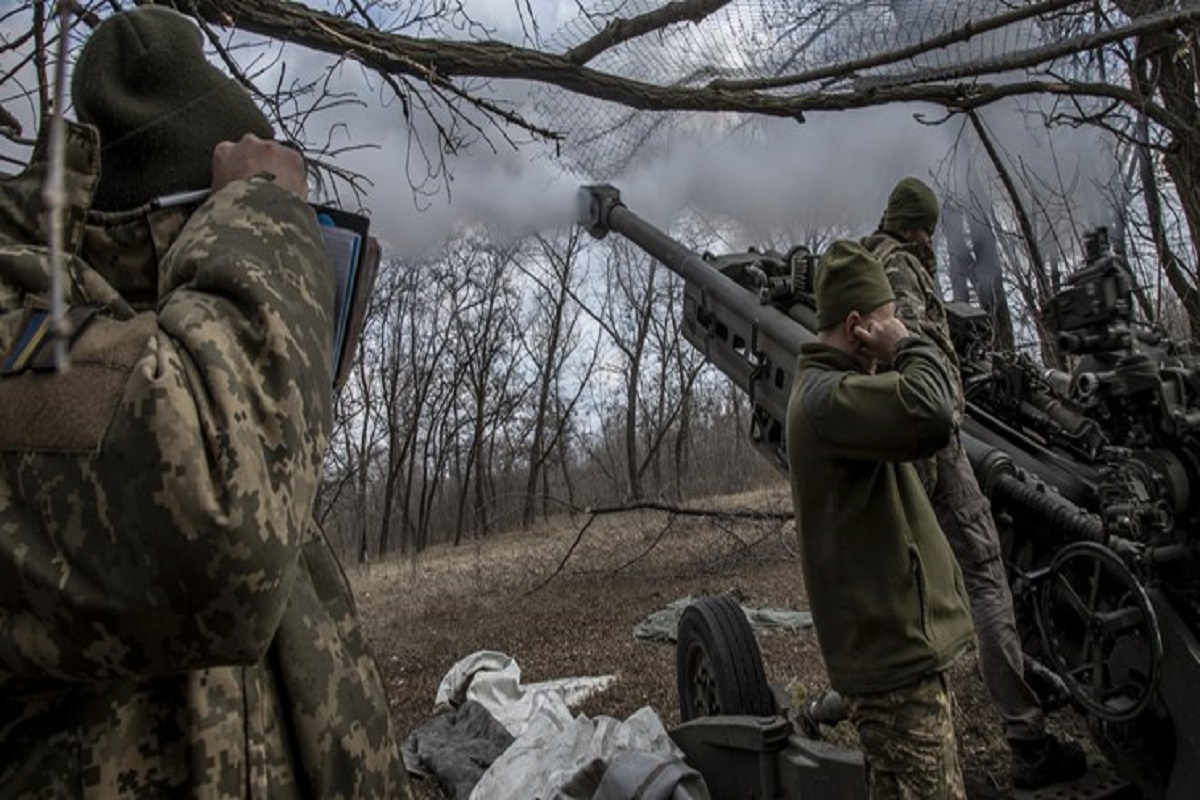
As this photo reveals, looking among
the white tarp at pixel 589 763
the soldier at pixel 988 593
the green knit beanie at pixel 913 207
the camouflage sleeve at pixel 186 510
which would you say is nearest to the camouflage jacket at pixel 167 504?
the camouflage sleeve at pixel 186 510

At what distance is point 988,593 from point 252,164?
3467 mm

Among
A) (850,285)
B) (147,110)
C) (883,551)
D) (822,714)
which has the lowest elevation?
(822,714)

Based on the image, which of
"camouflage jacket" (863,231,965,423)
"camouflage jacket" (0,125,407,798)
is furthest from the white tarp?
"camouflage jacket" (0,125,407,798)

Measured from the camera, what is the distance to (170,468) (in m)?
0.87

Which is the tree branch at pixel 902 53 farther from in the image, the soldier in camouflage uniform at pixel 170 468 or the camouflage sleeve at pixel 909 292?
the soldier in camouflage uniform at pixel 170 468

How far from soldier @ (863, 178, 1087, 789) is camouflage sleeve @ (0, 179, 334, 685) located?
2992mm

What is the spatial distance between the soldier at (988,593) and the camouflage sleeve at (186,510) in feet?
9.81

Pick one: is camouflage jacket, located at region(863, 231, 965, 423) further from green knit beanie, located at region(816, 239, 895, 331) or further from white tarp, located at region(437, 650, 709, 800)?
white tarp, located at region(437, 650, 709, 800)

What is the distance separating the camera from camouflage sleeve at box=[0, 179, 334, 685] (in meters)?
0.87

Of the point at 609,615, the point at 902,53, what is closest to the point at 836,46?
the point at 902,53

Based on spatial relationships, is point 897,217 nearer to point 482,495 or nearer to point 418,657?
point 418,657

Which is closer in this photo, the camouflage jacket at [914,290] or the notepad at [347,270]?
the notepad at [347,270]

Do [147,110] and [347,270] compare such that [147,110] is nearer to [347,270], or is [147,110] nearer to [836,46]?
[347,270]

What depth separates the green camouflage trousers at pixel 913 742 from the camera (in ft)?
8.40
